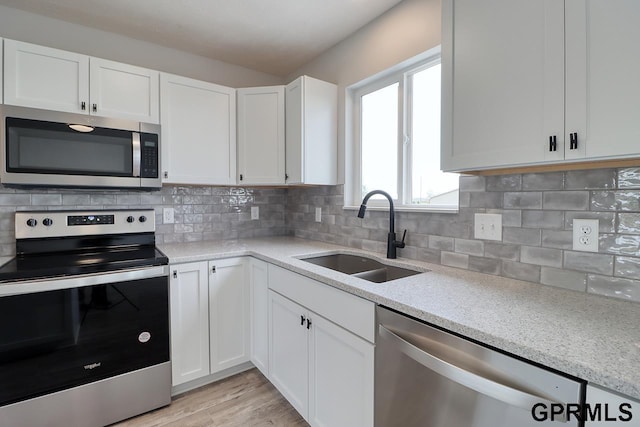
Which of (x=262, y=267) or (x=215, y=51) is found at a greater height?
(x=215, y=51)

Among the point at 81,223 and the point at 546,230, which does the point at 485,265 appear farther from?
the point at 81,223

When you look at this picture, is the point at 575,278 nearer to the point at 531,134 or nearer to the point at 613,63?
the point at 531,134

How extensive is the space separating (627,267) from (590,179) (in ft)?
1.05

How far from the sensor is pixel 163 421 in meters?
1.68

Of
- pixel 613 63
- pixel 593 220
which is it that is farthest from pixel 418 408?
pixel 613 63

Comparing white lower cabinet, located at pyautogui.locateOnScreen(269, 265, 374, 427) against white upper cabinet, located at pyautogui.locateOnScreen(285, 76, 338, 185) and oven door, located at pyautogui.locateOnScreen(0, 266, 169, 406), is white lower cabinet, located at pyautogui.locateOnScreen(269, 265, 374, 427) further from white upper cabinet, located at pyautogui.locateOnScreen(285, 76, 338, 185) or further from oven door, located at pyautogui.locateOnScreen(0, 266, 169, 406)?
white upper cabinet, located at pyautogui.locateOnScreen(285, 76, 338, 185)

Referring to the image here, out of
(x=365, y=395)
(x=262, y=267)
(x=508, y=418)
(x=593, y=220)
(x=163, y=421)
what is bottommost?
(x=163, y=421)

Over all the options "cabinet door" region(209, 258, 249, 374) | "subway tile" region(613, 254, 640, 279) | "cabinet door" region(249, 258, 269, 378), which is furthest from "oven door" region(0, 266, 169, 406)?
"subway tile" region(613, 254, 640, 279)

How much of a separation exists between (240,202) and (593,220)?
236 cm

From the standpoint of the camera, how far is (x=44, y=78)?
1.70 m

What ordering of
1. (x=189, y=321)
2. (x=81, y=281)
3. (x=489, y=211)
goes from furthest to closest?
(x=189, y=321) < (x=81, y=281) < (x=489, y=211)

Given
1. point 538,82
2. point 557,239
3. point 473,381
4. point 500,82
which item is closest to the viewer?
point 473,381

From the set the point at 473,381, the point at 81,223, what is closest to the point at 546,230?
the point at 473,381

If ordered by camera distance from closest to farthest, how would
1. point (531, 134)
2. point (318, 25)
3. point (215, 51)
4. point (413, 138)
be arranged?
point (531, 134), point (413, 138), point (318, 25), point (215, 51)
